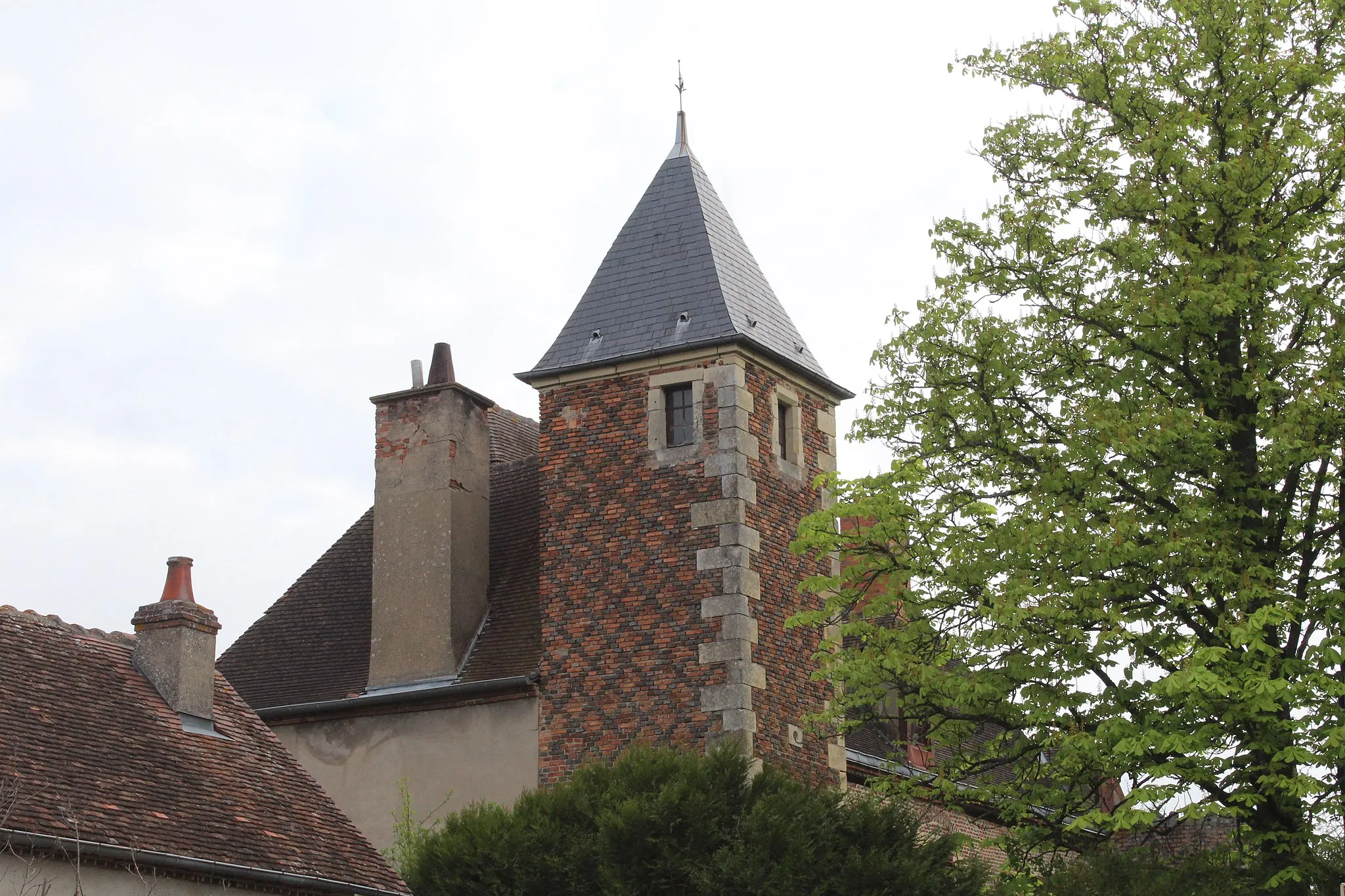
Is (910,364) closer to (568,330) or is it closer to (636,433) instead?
(636,433)

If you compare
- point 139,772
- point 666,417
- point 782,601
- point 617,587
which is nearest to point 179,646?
point 139,772

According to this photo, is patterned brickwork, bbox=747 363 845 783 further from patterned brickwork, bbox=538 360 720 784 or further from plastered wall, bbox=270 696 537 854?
plastered wall, bbox=270 696 537 854

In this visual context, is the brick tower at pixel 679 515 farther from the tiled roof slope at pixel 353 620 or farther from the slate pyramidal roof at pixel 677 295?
the tiled roof slope at pixel 353 620

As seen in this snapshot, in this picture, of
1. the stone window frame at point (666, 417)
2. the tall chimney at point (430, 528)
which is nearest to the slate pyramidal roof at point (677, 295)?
the stone window frame at point (666, 417)

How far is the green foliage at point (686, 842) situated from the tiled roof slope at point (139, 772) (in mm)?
1307

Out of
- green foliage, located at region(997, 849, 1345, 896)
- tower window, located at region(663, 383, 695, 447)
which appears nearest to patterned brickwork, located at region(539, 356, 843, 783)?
tower window, located at region(663, 383, 695, 447)

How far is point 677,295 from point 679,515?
3.17 metres

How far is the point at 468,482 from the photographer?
23141 millimetres

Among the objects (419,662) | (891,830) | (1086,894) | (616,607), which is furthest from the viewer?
(419,662)

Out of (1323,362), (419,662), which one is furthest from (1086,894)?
(419,662)

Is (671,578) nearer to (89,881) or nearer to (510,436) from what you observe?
(510,436)

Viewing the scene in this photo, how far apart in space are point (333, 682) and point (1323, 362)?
13334mm

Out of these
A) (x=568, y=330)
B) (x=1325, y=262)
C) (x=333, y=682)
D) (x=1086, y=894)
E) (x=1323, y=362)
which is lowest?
(x=1086, y=894)

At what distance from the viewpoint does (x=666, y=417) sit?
21422 millimetres
